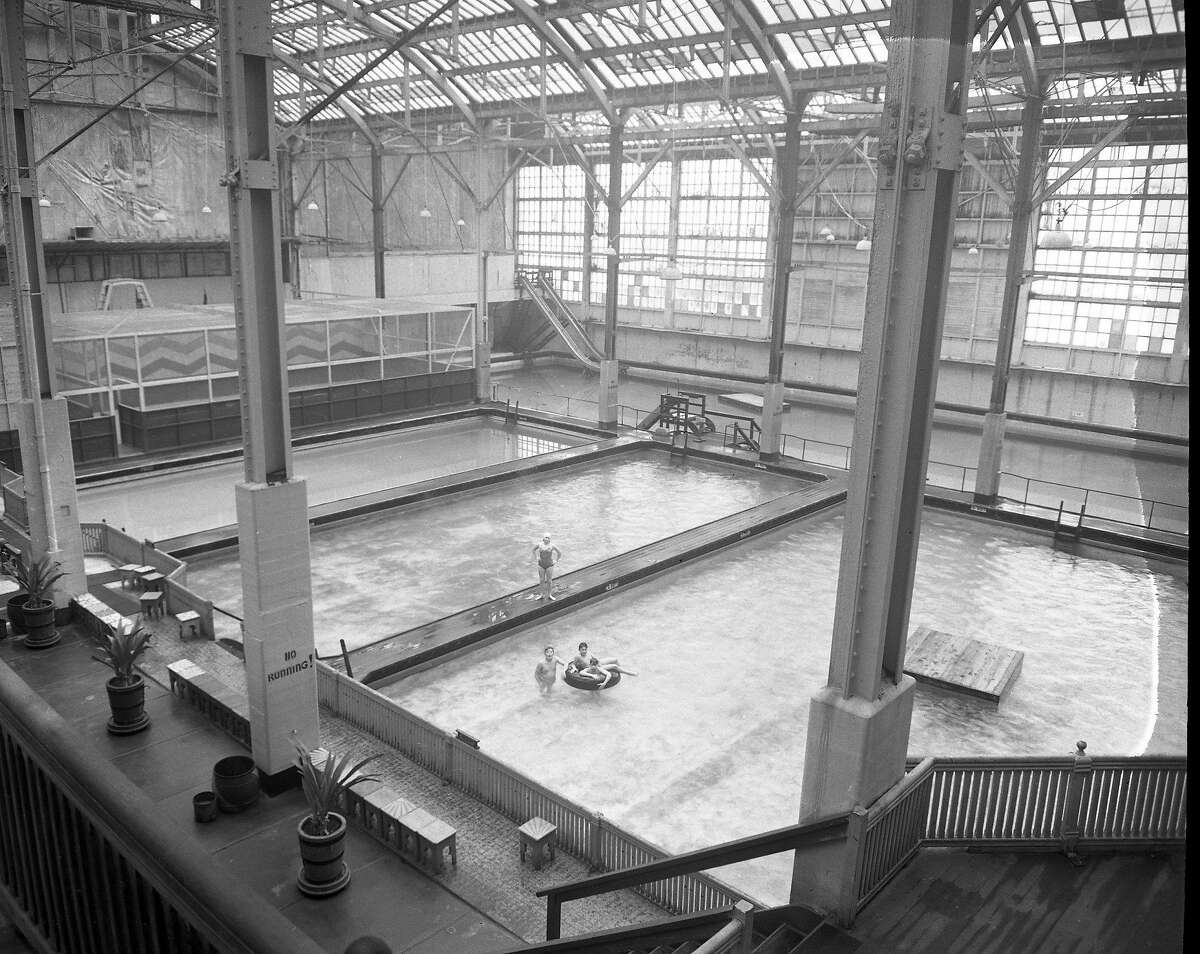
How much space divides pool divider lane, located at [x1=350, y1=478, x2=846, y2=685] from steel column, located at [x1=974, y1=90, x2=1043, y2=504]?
352 cm

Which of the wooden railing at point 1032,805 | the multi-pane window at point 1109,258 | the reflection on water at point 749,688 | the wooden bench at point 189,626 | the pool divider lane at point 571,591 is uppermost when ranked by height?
the multi-pane window at point 1109,258

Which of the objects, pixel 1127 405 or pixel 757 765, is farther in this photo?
pixel 1127 405

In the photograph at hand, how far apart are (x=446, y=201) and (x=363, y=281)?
924cm

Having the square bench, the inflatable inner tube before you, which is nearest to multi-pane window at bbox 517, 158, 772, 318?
the inflatable inner tube

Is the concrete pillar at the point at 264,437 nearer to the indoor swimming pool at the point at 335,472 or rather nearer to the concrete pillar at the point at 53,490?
the concrete pillar at the point at 53,490

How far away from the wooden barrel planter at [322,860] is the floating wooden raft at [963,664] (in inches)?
346

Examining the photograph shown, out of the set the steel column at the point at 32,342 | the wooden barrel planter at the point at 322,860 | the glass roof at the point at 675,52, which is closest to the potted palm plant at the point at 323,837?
the wooden barrel planter at the point at 322,860

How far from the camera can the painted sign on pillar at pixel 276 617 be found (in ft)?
32.1

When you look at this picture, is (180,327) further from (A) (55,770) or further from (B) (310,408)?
(A) (55,770)

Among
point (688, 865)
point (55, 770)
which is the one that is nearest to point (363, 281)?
point (688, 865)

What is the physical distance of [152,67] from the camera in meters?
38.8

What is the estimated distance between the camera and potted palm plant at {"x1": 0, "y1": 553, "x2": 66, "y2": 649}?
1323 cm

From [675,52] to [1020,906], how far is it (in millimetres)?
24290

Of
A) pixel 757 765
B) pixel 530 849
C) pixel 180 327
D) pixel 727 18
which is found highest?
pixel 727 18
